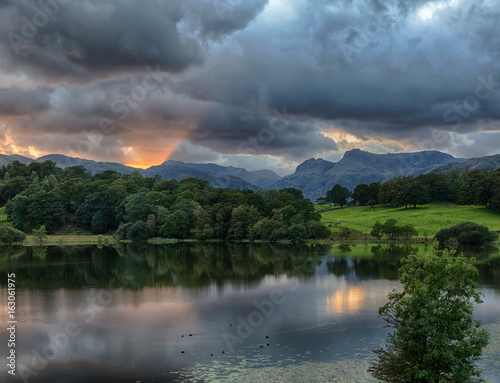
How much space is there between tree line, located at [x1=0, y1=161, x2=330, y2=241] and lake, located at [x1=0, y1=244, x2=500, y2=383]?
44.2 m

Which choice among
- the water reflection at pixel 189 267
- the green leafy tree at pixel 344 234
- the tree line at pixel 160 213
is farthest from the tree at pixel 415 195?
the water reflection at pixel 189 267

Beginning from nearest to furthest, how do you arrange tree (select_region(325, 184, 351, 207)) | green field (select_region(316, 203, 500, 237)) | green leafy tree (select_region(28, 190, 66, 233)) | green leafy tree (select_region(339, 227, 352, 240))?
green field (select_region(316, 203, 500, 237)) → green leafy tree (select_region(339, 227, 352, 240)) → green leafy tree (select_region(28, 190, 66, 233)) → tree (select_region(325, 184, 351, 207))

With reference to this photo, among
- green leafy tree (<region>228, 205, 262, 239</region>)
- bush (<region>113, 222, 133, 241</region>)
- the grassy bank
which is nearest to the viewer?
the grassy bank

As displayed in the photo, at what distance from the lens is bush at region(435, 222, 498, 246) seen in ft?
267

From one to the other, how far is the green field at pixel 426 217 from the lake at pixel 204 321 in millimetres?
40915

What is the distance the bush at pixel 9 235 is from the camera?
96.6 metres

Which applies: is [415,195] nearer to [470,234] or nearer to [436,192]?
[436,192]

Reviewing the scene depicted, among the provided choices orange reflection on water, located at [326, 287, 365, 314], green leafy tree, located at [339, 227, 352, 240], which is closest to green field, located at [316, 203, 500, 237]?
green leafy tree, located at [339, 227, 352, 240]

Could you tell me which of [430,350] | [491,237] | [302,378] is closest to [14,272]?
[302,378]

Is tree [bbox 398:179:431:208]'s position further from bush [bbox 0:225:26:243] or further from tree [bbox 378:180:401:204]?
bush [bbox 0:225:26:243]

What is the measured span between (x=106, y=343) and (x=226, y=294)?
16.4 metres

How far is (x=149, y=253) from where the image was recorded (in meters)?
78.8

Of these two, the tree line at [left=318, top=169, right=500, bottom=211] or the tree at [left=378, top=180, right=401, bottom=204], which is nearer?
the tree line at [left=318, top=169, right=500, bottom=211]

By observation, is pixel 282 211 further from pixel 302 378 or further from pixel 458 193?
pixel 302 378
